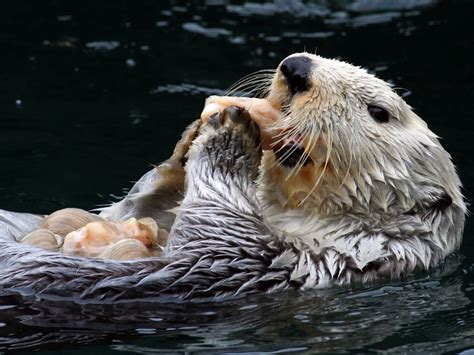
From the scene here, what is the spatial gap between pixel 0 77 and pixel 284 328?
5.23 metres

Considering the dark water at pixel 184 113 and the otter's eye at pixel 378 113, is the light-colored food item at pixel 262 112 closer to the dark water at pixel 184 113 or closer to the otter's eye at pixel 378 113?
the otter's eye at pixel 378 113

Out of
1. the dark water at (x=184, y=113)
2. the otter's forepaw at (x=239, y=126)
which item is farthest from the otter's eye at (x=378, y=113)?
the dark water at (x=184, y=113)

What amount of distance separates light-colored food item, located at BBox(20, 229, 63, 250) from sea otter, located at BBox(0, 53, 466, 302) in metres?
0.12

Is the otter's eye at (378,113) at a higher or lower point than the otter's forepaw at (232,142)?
higher

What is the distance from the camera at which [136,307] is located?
5477 mm

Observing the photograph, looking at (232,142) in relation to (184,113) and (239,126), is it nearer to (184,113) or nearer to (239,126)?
(239,126)

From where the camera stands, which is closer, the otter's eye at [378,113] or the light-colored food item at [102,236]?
the light-colored food item at [102,236]

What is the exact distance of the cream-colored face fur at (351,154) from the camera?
568 centimetres

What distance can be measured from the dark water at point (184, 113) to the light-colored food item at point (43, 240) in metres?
0.46

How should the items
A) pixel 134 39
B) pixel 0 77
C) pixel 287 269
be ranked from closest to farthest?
pixel 287 269, pixel 0 77, pixel 134 39

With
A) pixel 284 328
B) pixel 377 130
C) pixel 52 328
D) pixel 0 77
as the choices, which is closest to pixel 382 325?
pixel 284 328

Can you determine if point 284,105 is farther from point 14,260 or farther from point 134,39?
point 134,39

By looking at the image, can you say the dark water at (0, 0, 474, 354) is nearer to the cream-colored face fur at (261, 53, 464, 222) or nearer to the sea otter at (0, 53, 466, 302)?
the sea otter at (0, 53, 466, 302)

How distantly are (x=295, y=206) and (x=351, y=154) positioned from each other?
0.49 metres
